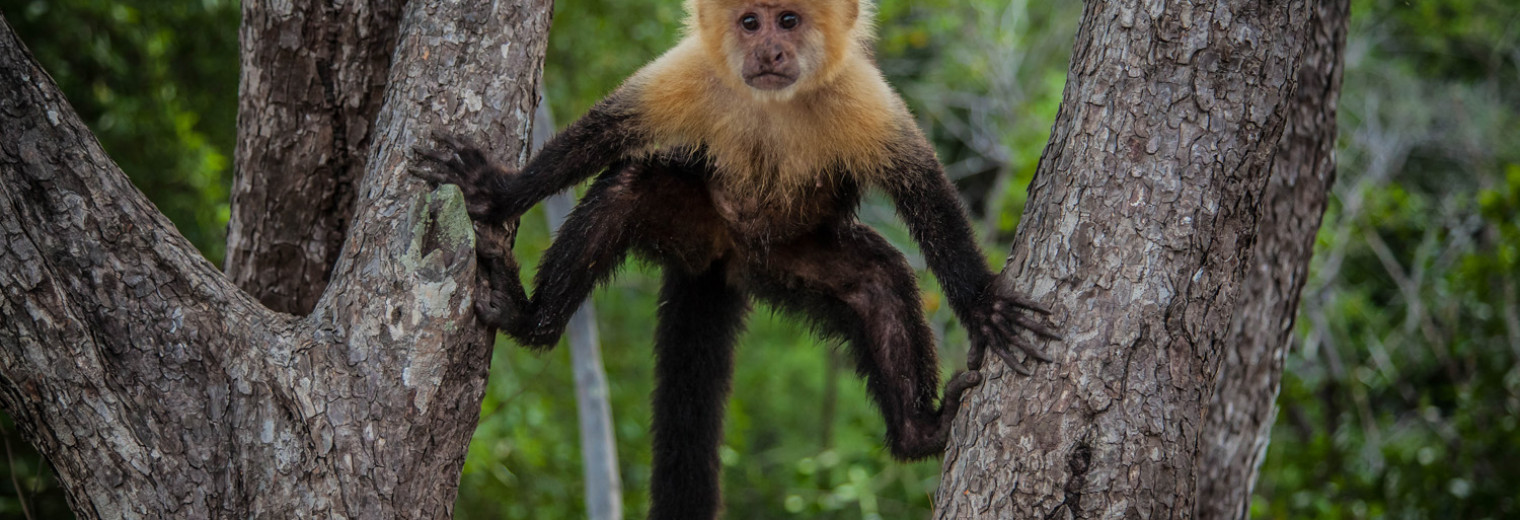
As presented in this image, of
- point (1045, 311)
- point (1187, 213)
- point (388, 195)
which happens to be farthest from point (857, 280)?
point (388, 195)

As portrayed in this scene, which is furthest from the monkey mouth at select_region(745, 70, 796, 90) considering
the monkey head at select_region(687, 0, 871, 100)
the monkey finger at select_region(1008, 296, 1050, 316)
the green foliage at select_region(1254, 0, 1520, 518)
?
the green foliage at select_region(1254, 0, 1520, 518)

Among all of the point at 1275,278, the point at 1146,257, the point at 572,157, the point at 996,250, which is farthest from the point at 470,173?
the point at 996,250

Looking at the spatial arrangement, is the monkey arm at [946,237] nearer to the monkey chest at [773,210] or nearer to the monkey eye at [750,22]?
the monkey chest at [773,210]

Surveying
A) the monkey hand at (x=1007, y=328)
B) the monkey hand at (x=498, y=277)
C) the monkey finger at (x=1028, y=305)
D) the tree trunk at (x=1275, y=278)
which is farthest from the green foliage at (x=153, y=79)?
the tree trunk at (x=1275, y=278)

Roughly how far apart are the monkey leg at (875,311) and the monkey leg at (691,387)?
229 mm

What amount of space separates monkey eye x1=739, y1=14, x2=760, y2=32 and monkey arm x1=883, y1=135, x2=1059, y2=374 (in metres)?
0.58

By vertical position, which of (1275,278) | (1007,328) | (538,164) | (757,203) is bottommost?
(1007,328)

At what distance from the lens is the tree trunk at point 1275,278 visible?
4047 mm

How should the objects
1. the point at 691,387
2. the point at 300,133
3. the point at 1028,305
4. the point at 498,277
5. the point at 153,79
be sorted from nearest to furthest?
the point at 1028,305 < the point at 498,277 < the point at 300,133 < the point at 691,387 < the point at 153,79

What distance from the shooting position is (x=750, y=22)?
3.54m

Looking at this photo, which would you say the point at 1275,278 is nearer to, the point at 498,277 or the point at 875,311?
the point at 875,311

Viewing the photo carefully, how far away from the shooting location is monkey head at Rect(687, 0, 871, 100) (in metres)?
3.49

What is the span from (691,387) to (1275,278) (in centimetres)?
205

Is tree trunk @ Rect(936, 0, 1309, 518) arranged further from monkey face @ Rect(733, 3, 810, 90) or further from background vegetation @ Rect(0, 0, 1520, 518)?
background vegetation @ Rect(0, 0, 1520, 518)
